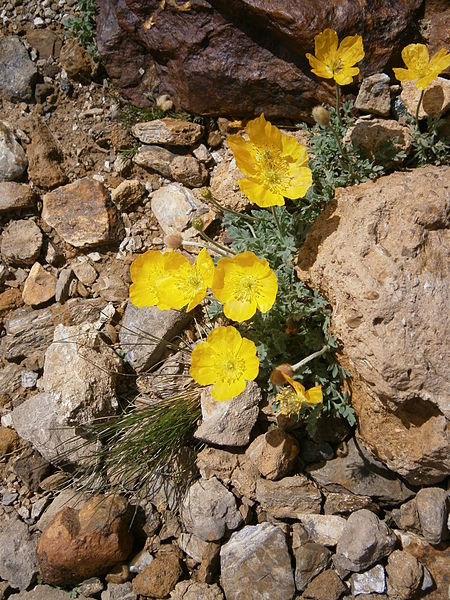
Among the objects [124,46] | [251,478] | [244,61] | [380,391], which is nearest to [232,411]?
[251,478]

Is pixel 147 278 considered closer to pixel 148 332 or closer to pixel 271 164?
pixel 148 332

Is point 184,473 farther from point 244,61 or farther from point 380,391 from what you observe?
point 244,61

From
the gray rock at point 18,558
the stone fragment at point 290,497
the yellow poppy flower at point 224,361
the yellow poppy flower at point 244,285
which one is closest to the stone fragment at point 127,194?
the yellow poppy flower at point 244,285

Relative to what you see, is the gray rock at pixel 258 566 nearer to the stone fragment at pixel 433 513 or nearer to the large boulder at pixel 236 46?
the stone fragment at pixel 433 513

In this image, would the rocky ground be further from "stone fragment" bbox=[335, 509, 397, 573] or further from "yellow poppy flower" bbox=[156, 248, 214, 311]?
"yellow poppy flower" bbox=[156, 248, 214, 311]

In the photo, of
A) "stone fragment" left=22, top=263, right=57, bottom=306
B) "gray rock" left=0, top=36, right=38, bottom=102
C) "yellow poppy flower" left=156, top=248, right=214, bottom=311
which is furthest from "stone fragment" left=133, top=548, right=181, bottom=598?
"gray rock" left=0, top=36, right=38, bottom=102

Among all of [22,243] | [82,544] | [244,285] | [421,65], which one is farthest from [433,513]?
[22,243]
